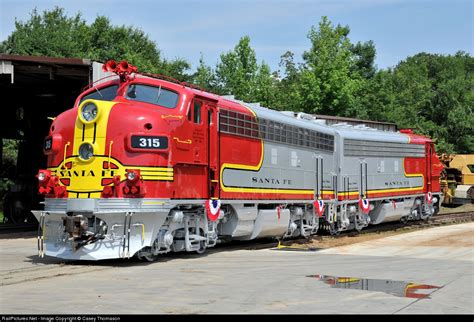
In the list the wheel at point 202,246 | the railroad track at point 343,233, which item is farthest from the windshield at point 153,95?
the railroad track at point 343,233

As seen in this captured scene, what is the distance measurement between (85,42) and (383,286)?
165ft

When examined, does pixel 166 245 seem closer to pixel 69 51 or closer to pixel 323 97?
pixel 323 97

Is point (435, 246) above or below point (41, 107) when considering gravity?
below

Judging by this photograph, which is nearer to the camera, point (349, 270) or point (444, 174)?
point (349, 270)

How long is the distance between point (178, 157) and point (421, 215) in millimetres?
18680

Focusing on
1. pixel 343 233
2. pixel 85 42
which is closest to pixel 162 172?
pixel 343 233

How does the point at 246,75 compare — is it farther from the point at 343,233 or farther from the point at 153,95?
the point at 153,95

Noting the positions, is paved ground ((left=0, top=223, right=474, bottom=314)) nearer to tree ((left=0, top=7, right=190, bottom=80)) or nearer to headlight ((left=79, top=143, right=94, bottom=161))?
headlight ((left=79, top=143, right=94, bottom=161))

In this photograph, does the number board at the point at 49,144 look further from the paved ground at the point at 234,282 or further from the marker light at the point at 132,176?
the paved ground at the point at 234,282

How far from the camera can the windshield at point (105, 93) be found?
45.5ft

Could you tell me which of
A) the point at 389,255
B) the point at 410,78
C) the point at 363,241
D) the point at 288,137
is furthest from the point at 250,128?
the point at 410,78

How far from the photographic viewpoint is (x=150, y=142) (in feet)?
41.4

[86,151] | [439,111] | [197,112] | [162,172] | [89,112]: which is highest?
[439,111]

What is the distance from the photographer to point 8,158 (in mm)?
43781
